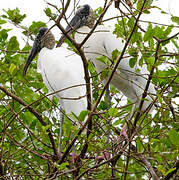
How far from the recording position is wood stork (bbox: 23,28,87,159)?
3.30 meters

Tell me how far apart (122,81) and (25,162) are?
1333 mm

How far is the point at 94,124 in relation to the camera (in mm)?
2967

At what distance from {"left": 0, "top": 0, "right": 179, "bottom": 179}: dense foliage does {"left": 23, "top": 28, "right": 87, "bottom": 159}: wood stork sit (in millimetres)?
136

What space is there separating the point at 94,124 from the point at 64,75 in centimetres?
57

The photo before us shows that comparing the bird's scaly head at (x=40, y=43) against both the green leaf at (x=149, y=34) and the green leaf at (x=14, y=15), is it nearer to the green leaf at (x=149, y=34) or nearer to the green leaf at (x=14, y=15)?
the green leaf at (x=14, y=15)

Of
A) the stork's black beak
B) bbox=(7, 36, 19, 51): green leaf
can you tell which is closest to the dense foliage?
bbox=(7, 36, 19, 51): green leaf

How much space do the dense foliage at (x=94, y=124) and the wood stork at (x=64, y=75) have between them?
136 mm

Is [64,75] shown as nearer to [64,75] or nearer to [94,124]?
[64,75]

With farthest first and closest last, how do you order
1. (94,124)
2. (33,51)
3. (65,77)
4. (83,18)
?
(83,18), (33,51), (65,77), (94,124)

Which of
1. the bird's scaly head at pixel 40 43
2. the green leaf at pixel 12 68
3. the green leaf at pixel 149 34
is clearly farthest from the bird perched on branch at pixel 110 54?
the green leaf at pixel 149 34

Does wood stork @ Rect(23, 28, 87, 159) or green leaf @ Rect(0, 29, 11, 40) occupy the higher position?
green leaf @ Rect(0, 29, 11, 40)

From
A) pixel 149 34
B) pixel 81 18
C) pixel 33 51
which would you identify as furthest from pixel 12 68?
pixel 81 18

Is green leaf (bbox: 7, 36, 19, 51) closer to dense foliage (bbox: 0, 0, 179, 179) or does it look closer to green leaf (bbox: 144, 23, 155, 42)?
dense foliage (bbox: 0, 0, 179, 179)

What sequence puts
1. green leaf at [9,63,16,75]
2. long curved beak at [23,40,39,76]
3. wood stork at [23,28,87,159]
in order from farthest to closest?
long curved beak at [23,40,39,76], wood stork at [23,28,87,159], green leaf at [9,63,16,75]
